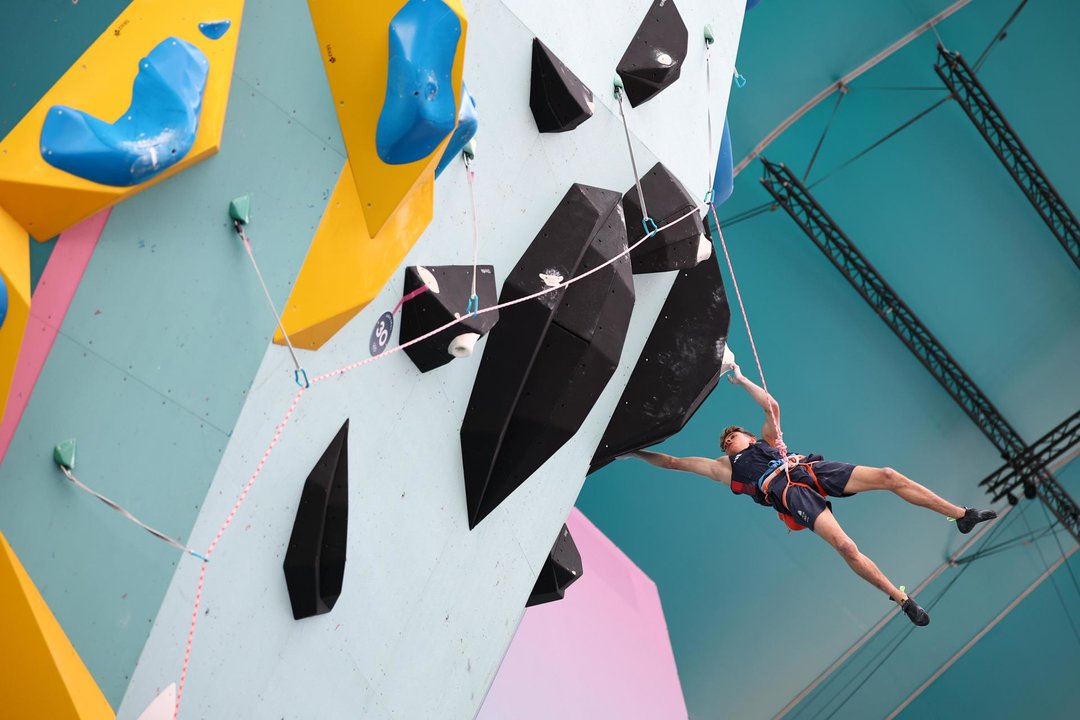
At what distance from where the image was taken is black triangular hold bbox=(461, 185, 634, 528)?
14.3ft

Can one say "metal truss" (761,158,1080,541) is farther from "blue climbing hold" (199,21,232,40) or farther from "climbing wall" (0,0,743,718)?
"blue climbing hold" (199,21,232,40)

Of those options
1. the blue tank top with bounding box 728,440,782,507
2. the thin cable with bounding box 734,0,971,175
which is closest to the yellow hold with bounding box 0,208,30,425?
the blue tank top with bounding box 728,440,782,507

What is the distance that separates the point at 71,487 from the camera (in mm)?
2777

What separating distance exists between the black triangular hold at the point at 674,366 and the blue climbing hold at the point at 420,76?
224 centimetres

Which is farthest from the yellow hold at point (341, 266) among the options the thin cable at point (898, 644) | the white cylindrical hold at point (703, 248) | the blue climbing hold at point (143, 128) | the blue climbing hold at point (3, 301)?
the thin cable at point (898, 644)

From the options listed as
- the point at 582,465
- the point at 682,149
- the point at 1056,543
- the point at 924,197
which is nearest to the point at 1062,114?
the point at 924,197

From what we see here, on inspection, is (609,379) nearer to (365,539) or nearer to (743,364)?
(365,539)

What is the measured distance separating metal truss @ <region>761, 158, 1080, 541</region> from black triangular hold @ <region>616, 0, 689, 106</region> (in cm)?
550

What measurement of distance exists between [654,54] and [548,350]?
4.28ft

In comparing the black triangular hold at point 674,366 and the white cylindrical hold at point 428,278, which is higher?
the white cylindrical hold at point 428,278

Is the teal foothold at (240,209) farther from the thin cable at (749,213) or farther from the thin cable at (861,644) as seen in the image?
the thin cable at (861,644)

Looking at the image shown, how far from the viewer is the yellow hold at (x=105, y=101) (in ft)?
8.43

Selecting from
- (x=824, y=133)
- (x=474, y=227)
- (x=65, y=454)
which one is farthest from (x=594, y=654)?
(x=65, y=454)

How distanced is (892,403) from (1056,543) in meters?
2.67
